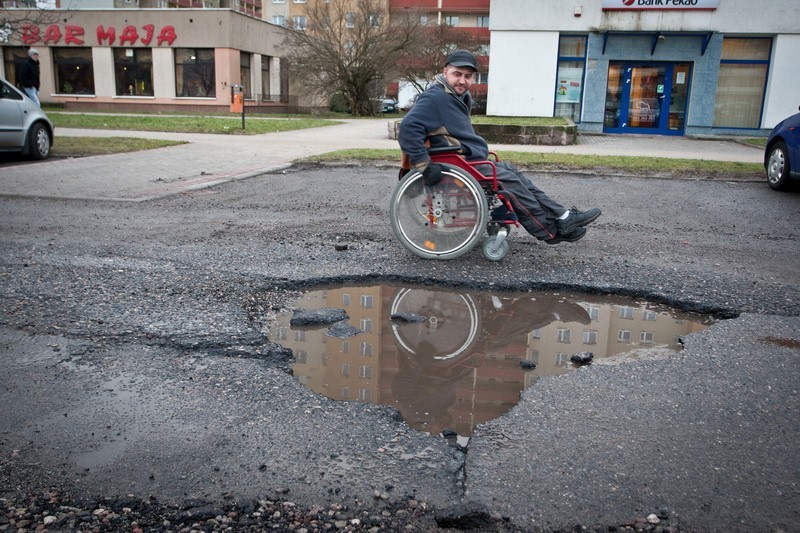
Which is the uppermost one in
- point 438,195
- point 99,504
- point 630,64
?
point 630,64

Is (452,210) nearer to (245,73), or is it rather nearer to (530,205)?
(530,205)

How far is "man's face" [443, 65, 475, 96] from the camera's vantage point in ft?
17.9

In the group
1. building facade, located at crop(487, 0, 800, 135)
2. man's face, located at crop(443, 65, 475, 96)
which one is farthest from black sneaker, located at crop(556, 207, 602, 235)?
building facade, located at crop(487, 0, 800, 135)

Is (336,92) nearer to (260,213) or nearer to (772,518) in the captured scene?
(260,213)

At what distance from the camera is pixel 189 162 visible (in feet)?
41.0

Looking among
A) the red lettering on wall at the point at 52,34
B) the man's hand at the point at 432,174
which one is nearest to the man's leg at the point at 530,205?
the man's hand at the point at 432,174

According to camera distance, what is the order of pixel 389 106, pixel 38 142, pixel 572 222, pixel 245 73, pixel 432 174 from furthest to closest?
pixel 389 106
pixel 245 73
pixel 38 142
pixel 572 222
pixel 432 174

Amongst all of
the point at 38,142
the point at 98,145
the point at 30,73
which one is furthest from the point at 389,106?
the point at 38,142

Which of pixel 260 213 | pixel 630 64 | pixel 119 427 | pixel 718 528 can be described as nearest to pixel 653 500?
pixel 718 528

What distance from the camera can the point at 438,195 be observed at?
547cm

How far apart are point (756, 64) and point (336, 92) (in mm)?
22885

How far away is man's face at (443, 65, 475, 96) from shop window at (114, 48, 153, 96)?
122 feet

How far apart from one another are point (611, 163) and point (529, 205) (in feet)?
23.9

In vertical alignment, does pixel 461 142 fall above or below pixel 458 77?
below
